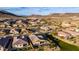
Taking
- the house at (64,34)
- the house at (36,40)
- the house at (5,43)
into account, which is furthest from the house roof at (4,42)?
the house at (64,34)

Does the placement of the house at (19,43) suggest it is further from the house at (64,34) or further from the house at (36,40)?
the house at (64,34)

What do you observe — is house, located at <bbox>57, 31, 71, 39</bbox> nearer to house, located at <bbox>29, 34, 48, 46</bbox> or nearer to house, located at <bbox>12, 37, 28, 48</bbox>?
house, located at <bbox>29, 34, 48, 46</bbox>

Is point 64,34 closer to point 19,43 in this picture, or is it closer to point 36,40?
point 36,40

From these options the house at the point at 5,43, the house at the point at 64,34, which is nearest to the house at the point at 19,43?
the house at the point at 5,43

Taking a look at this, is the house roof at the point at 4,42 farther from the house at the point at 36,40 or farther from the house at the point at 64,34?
the house at the point at 64,34

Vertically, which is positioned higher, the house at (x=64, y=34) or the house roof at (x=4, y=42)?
the house at (x=64, y=34)

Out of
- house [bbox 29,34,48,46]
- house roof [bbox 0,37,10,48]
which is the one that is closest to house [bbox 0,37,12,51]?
house roof [bbox 0,37,10,48]

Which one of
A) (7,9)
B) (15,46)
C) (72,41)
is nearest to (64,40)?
(72,41)

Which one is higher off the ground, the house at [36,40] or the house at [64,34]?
the house at [64,34]

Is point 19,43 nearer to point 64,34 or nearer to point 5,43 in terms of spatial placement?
point 5,43

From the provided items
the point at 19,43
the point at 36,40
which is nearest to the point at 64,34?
the point at 36,40

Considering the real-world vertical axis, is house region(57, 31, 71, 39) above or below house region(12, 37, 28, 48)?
above
